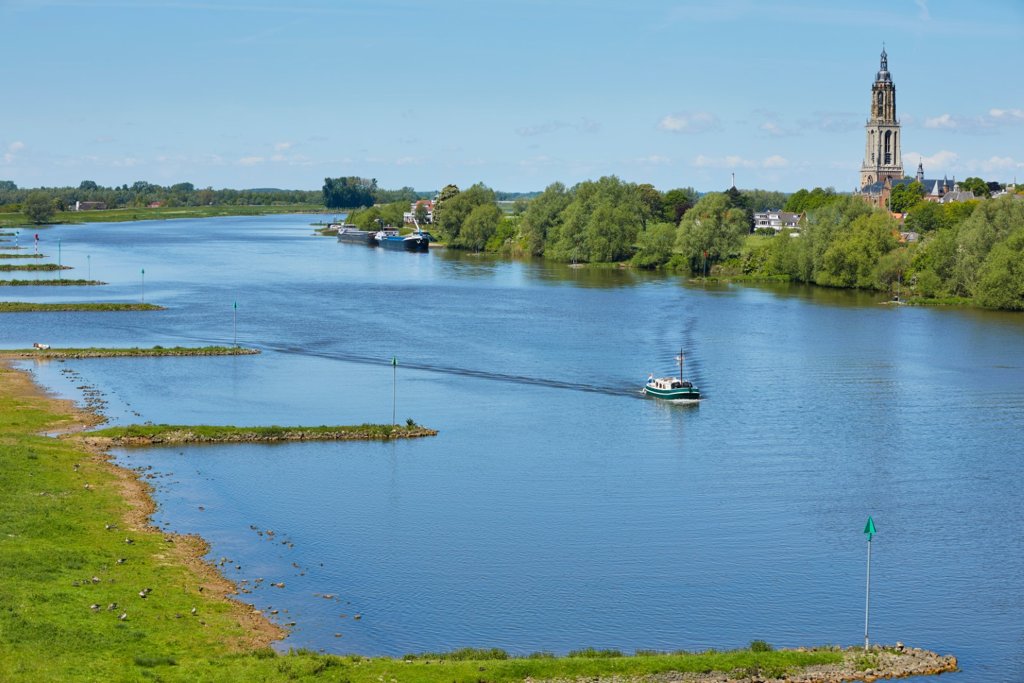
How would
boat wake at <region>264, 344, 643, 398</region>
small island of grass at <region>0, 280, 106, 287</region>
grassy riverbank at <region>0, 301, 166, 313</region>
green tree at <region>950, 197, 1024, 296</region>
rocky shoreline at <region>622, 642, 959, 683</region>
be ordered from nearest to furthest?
1. rocky shoreline at <region>622, 642, 959, 683</region>
2. boat wake at <region>264, 344, 643, 398</region>
3. grassy riverbank at <region>0, 301, 166, 313</region>
4. green tree at <region>950, 197, 1024, 296</region>
5. small island of grass at <region>0, 280, 106, 287</region>

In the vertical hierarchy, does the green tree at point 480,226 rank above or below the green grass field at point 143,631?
above

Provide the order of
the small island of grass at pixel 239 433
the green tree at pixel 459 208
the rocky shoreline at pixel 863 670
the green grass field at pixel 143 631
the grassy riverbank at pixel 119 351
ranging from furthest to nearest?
1. the green tree at pixel 459 208
2. the grassy riverbank at pixel 119 351
3. the small island of grass at pixel 239 433
4. the rocky shoreline at pixel 863 670
5. the green grass field at pixel 143 631

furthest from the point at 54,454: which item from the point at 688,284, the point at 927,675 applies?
the point at 688,284

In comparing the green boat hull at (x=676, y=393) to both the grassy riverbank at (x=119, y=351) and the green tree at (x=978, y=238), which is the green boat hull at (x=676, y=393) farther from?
the green tree at (x=978, y=238)

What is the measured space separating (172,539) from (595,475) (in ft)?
47.3

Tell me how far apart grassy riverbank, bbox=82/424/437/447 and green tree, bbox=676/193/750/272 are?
8078cm

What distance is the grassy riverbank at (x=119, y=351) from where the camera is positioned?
205 ft

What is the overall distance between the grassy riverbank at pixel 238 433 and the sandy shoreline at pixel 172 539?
1457mm

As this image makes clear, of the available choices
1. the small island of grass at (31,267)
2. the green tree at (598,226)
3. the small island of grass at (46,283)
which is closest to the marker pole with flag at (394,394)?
the small island of grass at (46,283)

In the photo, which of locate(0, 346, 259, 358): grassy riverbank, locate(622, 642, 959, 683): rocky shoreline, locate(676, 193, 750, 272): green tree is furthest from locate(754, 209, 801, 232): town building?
locate(622, 642, 959, 683): rocky shoreline

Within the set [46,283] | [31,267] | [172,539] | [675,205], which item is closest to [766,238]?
[675,205]

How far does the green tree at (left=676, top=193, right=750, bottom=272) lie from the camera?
122938 mm

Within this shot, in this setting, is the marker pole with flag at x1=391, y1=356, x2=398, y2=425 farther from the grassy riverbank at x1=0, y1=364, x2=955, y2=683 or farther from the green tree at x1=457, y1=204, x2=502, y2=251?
the green tree at x1=457, y1=204, x2=502, y2=251

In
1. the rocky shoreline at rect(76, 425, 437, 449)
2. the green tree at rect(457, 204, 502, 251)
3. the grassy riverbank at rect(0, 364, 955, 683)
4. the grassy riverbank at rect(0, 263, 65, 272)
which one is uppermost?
the green tree at rect(457, 204, 502, 251)
